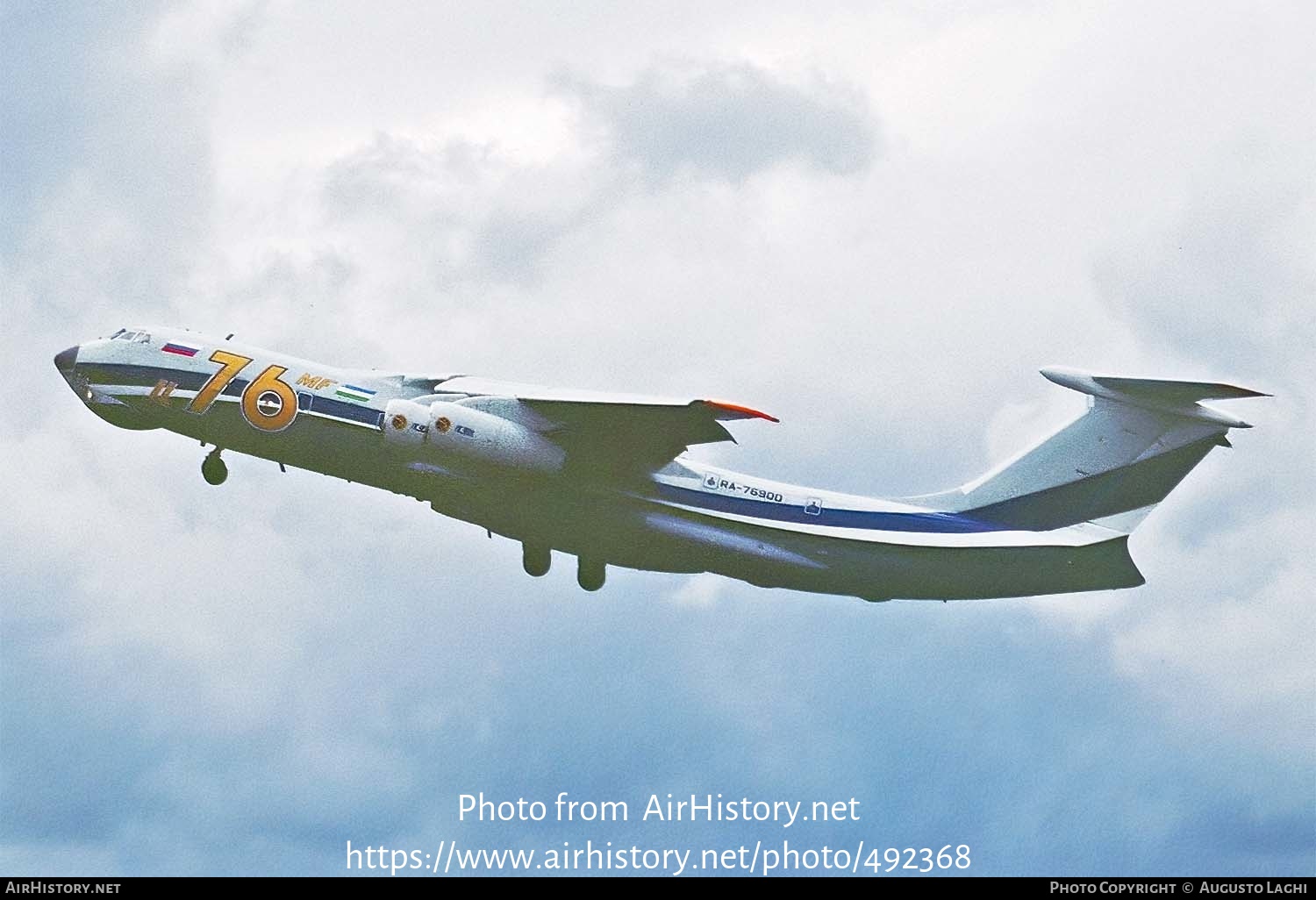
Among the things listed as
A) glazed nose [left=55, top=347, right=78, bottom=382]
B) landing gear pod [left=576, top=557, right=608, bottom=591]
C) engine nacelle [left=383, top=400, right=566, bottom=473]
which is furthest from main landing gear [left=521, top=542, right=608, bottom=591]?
glazed nose [left=55, top=347, right=78, bottom=382]

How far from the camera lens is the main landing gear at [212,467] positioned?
934 inches

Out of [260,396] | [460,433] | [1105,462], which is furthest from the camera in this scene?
[1105,462]

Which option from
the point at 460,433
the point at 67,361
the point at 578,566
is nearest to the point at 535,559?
the point at 578,566

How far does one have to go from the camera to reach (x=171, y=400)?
23375mm

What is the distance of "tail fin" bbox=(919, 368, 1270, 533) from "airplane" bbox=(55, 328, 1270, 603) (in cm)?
2

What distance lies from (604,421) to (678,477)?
143 cm

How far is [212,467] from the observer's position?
77.9 ft

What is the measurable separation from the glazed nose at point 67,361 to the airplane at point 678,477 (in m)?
0.18

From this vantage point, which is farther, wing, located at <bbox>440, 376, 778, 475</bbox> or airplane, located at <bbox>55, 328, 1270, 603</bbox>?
airplane, located at <bbox>55, 328, 1270, 603</bbox>

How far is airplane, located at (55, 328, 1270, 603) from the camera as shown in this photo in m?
22.8

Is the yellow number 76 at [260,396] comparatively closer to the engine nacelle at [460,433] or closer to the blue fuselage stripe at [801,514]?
the engine nacelle at [460,433]

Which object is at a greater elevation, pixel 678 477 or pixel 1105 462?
pixel 1105 462

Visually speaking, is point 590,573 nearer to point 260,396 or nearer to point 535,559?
point 535,559

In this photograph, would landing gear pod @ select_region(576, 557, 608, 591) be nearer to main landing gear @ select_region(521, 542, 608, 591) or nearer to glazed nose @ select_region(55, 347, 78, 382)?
main landing gear @ select_region(521, 542, 608, 591)
